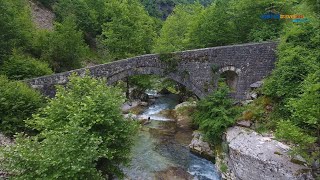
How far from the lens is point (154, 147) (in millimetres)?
17406

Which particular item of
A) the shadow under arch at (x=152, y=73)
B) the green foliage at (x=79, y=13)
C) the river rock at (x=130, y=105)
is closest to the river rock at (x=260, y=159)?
the shadow under arch at (x=152, y=73)

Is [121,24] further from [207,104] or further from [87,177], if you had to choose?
[87,177]

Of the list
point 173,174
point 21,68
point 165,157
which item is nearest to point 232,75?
point 165,157

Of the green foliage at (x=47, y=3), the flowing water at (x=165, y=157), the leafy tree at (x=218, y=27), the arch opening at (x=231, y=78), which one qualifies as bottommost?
the flowing water at (x=165, y=157)

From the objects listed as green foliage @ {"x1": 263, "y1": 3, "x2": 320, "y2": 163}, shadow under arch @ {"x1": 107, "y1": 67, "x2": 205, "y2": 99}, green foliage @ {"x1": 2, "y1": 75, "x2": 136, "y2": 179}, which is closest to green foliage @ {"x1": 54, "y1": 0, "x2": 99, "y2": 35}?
shadow under arch @ {"x1": 107, "y1": 67, "x2": 205, "y2": 99}

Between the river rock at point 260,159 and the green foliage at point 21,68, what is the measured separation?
469 inches

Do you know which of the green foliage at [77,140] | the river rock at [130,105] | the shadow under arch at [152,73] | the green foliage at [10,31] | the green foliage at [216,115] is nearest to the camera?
the green foliage at [77,140]

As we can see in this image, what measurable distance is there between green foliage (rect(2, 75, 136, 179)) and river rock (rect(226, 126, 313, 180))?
216 inches

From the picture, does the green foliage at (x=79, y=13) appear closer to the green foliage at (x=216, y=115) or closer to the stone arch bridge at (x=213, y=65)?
the stone arch bridge at (x=213, y=65)

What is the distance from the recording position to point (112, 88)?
11977mm

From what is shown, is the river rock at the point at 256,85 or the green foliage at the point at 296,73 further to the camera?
the river rock at the point at 256,85

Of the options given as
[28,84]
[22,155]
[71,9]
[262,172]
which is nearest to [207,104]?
[262,172]

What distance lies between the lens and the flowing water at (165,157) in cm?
1440

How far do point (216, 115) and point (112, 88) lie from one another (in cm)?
758
